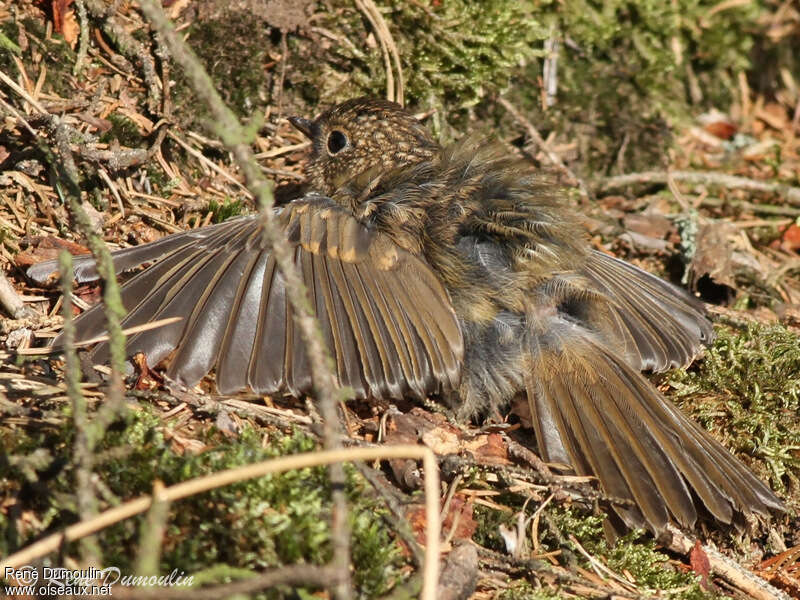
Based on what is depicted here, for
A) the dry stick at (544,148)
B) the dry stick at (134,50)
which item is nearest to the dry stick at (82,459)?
the dry stick at (134,50)

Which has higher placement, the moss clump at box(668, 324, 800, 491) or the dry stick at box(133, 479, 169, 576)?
the dry stick at box(133, 479, 169, 576)

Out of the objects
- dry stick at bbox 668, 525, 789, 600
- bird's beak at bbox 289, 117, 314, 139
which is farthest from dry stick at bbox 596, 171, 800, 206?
dry stick at bbox 668, 525, 789, 600

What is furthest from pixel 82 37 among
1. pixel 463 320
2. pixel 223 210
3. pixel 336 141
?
pixel 463 320

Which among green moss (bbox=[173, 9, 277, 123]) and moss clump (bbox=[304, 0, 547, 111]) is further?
moss clump (bbox=[304, 0, 547, 111])

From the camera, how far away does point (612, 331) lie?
388 cm

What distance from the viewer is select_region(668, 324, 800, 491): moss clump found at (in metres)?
3.72

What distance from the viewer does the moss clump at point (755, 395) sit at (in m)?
3.72

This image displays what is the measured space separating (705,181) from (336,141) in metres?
2.57

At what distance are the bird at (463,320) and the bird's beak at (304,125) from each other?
0.59 metres

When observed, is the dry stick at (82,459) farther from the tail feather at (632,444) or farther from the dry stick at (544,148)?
the dry stick at (544,148)

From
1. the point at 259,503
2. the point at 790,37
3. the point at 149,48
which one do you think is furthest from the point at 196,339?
the point at 790,37

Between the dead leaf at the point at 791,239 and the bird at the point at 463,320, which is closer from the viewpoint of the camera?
the bird at the point at 463,320

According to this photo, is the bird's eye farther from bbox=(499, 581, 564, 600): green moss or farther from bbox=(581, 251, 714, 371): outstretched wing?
bbox=(499, 581, 564, 600): green moss

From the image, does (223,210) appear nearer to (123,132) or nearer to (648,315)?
(123,132)
